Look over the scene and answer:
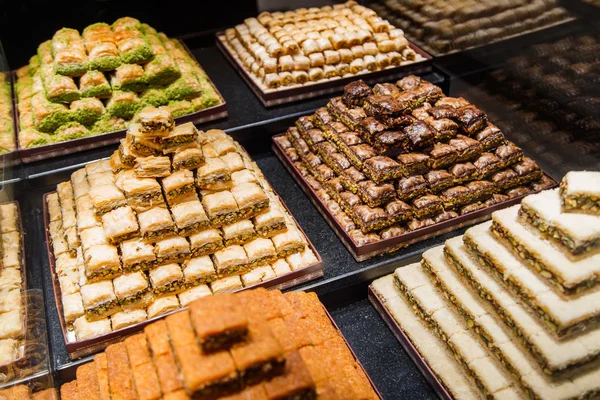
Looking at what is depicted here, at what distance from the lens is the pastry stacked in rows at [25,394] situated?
285 cm

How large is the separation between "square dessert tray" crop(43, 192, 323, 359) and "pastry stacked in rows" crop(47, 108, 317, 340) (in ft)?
0.13

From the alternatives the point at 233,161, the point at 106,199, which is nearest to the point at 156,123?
the point at 106,199

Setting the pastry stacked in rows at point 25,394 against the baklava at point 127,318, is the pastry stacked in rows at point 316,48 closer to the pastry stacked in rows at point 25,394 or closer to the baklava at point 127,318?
the baklava at point 127,318

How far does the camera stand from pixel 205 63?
5926mm

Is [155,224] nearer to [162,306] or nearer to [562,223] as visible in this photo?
[162,306]

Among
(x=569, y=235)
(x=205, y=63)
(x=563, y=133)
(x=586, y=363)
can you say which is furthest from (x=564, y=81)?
(x=205, y=63)

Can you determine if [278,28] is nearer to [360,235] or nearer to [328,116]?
[328,116]

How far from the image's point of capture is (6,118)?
4.60 meters

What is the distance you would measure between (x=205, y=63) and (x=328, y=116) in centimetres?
198

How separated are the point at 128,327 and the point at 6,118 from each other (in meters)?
2.38

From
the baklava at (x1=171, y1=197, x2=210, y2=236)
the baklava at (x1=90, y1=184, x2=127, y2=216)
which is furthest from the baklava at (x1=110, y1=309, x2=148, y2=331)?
the baklava at (x1=90, y1=184, x2=127, y2=216)

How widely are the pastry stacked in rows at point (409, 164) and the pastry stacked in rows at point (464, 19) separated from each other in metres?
0.80

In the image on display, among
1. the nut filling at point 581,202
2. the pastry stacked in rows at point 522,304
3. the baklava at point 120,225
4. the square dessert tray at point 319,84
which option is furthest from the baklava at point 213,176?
the nut filling at point 581,202

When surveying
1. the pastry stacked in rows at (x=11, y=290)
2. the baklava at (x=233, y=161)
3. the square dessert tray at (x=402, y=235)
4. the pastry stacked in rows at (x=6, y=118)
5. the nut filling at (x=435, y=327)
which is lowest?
the nut filling at (x=435, y=327)
